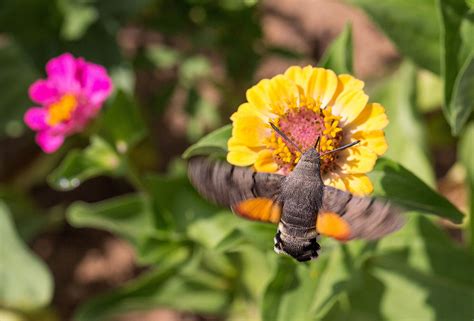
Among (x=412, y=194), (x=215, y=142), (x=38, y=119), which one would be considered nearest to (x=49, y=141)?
(x=38, y=119)

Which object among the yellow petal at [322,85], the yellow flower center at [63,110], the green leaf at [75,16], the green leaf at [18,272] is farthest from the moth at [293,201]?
the green leaf at [18,272]

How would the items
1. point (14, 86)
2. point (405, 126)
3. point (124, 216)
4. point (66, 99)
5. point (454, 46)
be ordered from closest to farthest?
point (454, 46), point (66, 99), point (124, 216), point (405, 126), point (14, 86)

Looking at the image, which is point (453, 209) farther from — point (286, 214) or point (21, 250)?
point (21, 250)

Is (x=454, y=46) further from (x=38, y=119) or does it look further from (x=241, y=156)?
(x=38, y=119)

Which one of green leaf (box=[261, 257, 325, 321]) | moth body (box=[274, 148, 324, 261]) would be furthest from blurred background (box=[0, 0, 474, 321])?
moth body (box=[274, 148, 324, 261])

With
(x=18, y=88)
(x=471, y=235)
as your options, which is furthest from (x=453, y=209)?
(x=18, y=88)
